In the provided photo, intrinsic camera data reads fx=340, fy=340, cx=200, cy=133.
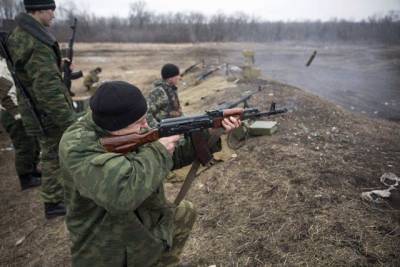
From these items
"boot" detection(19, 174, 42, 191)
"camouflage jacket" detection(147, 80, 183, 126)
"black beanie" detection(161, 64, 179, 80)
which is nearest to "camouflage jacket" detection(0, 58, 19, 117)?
"boot" detection(19, 174, 42, 191)

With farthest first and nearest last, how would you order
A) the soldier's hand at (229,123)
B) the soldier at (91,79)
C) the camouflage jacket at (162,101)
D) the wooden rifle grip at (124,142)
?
1. the soldier at (91,79)
2. the camouflage jacket at (162,101)
3. the soldier's hand at (229,123)
4. the wooden rifle grip at (124,142)

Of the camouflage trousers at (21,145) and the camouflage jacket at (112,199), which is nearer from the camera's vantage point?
the camouflage jacket at (112,199)

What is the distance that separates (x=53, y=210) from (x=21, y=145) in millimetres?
1321

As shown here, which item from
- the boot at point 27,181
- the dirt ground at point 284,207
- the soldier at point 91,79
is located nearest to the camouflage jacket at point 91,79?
the soldier at point 91,79

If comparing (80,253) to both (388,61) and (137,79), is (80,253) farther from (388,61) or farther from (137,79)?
(388,61)

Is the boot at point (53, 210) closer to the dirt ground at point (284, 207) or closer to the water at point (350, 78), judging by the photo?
the dirt ground at point (284, 207)

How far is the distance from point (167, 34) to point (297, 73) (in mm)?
21059

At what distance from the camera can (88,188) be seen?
182 centimetres

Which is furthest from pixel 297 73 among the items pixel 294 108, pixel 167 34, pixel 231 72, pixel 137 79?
pixel 167 34

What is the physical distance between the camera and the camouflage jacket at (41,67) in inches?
144

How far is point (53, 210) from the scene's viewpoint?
4.11m

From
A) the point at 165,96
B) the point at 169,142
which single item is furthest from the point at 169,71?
the point at 169,142

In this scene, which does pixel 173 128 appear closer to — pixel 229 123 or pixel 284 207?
pixel 229 123

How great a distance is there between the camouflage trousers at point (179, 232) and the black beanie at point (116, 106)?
0.96 metres
